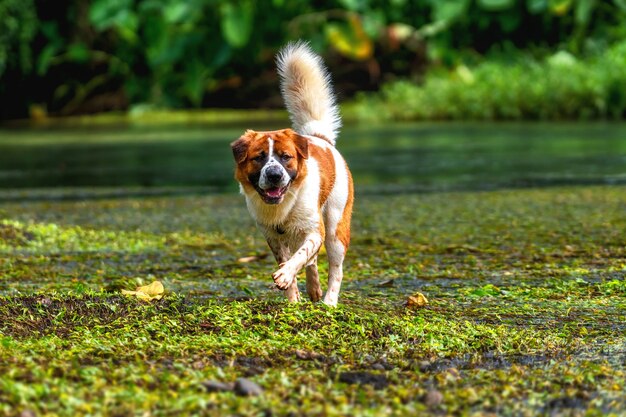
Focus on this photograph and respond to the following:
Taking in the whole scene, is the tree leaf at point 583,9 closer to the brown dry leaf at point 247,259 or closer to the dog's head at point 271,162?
the brown dry leaf at point 247,259

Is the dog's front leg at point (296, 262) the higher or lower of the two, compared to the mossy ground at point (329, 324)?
higher

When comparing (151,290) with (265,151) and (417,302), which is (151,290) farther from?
(417,302)

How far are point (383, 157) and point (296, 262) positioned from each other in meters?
9.66

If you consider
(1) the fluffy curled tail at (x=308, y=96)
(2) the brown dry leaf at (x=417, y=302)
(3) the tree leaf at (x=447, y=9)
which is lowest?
(2) the brown dry leaf at (x=417, y=302)

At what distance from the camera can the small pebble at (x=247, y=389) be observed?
11.0ft

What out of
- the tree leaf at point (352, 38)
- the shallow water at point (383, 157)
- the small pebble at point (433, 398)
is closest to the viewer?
the small pebble at point (433, 398)

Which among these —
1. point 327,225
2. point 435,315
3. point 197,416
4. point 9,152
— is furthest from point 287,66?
point 9,152

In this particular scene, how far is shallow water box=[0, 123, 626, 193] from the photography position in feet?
37.7

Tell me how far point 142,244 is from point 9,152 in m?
10.3

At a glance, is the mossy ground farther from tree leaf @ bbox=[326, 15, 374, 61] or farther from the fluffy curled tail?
tree leaf @ bbox=[326, 15, 374, 61]

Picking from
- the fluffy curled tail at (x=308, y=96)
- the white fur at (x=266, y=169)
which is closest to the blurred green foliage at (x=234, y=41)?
the fluffy curled tail at (x=308, y=96)

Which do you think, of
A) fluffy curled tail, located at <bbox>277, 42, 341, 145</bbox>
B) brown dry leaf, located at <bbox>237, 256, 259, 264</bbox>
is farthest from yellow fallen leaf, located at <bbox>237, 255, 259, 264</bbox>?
fluffy curled tail, located at <bbox>277, 42, 341, 145</bbox>

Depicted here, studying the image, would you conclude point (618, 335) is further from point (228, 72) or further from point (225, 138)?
point (228, 72)

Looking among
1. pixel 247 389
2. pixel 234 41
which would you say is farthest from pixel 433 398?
pixel 234 41
